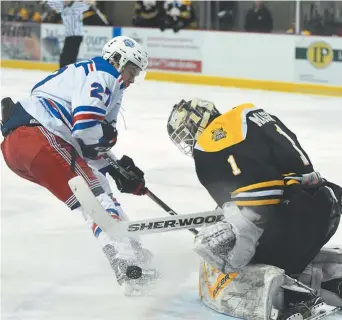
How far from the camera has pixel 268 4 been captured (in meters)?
10.6

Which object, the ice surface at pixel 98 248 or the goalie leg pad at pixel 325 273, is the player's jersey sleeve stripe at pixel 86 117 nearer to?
the ice surface at pixel 98 248

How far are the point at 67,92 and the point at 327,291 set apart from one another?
126 centimetres

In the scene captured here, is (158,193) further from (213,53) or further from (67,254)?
(213,53)

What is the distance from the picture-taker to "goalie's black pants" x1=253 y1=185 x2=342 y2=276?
2.86m

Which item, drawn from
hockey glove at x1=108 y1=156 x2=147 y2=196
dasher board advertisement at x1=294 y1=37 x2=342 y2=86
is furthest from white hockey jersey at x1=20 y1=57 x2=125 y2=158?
dasher board advertisement at x1=294 y1=37 x2=342 y2=86

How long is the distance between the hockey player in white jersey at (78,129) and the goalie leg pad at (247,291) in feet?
1.21

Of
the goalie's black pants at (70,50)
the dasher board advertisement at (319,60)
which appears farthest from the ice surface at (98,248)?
the goalie's black pants at (70,50)

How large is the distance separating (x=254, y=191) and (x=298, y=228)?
22 cm

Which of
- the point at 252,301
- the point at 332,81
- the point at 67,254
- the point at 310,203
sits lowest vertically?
the point at 332,81

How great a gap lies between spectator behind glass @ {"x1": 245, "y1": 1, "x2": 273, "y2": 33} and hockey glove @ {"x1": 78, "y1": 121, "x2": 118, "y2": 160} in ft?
22.3

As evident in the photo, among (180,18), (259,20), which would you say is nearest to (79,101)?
(259,20)

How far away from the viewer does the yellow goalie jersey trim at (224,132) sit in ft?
9.36

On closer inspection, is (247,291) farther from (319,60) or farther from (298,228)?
(319,60)

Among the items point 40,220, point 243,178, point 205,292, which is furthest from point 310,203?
point 40,220
